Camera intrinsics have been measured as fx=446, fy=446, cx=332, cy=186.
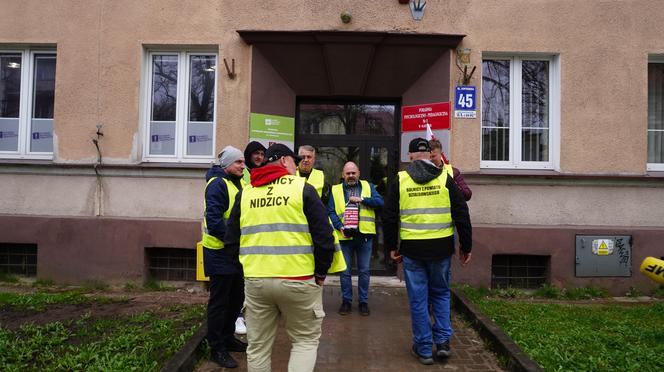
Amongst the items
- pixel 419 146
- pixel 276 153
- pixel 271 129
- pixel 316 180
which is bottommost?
pixel 316 180

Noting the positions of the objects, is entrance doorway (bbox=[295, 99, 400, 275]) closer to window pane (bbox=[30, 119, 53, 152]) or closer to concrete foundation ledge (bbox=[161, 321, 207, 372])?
concrete foundation ledge (bbox=[161, 321, 207, 372])

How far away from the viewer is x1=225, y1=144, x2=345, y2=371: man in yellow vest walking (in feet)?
9.68

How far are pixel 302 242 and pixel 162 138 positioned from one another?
5021 mm

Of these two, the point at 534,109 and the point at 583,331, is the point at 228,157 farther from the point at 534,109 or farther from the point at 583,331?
the point at 534,109

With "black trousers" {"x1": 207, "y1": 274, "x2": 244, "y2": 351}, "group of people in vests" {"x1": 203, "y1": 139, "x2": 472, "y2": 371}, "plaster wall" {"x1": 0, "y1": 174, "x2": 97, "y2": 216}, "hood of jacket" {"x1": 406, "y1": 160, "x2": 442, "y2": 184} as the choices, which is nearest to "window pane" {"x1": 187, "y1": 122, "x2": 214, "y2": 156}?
"plaster wall" {"x1": 0, "y1": 174, "x2": 97, "y2": 216}

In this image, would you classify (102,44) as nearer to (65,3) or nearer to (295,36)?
(65,3)

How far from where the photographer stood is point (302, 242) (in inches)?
119

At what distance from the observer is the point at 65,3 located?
701 centimetres

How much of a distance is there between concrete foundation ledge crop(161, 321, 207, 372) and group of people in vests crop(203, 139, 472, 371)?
0.18 meters

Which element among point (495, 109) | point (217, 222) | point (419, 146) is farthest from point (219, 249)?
point (495, 109)

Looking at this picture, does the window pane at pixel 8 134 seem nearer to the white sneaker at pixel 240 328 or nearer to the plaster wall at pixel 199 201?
the plaster wall at pixel 199 201

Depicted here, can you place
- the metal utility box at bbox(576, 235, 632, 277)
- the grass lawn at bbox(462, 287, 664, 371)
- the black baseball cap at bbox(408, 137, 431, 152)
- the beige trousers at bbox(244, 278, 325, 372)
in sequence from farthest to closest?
1. the metal utility box at bbox(576, 235, 632, 277)
2. the black baseball cap at bbox(408, 137, 431, 152)
3. the grass lawn at bbox(462, 287, 664, 371)
4. the beige trousers at bbox(244, 278, 325, 372)

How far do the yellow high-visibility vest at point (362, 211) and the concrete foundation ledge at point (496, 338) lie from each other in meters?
1.46

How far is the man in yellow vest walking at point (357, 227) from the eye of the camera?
542 centimetres
